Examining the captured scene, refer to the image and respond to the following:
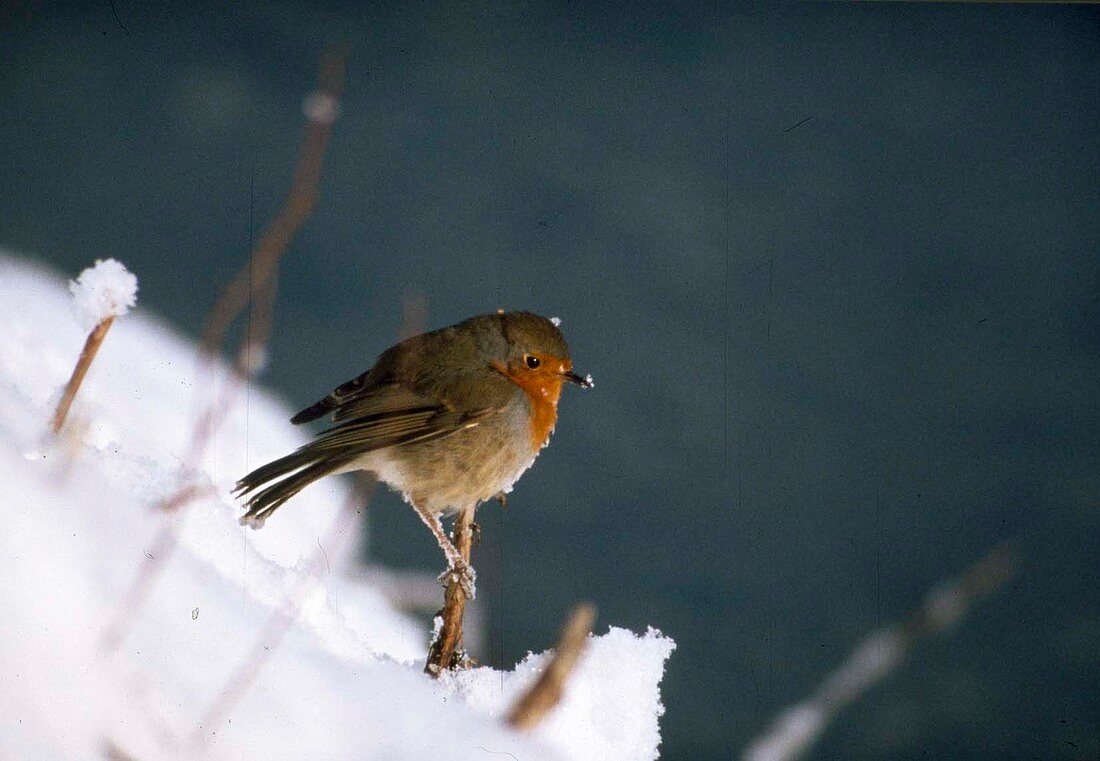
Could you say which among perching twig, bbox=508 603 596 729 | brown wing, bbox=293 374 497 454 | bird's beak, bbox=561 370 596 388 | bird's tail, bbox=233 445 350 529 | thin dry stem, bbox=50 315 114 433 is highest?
bird's beak, bbox=561 370 596 388

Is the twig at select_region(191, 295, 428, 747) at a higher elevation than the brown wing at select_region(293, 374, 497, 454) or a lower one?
lower

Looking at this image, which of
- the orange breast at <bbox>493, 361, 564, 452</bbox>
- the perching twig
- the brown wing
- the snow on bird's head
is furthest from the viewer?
the orange breast at <bbox>493, 361, 564, 452</bbox>

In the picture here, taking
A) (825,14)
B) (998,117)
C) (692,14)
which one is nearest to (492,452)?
(692,14)

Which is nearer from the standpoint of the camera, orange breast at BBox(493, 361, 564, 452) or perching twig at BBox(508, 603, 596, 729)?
perching twig at BBox(508, 603, 596, 729)

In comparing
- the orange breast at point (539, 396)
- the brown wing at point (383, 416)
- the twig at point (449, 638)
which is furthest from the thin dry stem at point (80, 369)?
the orange breast at point (539, 396)

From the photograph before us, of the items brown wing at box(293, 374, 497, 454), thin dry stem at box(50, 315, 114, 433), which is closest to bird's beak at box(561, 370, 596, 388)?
brown wing at box(293, 374, 497, 454)

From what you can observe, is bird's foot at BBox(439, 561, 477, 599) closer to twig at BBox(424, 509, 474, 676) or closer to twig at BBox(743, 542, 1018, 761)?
twig at BBox(424, 509, 474, 676)
